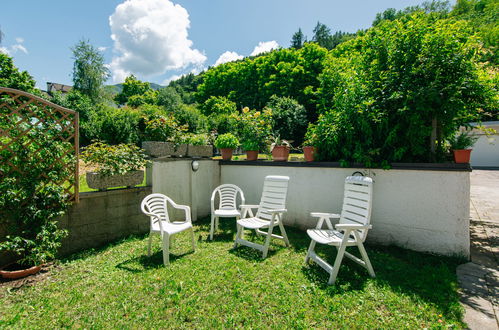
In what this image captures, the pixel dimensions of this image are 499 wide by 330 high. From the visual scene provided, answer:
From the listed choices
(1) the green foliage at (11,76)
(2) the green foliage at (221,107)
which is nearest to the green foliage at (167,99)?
(2) the green foliage at (221,107)

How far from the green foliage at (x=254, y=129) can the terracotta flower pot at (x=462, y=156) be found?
138 inches

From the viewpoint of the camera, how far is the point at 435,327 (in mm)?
2012

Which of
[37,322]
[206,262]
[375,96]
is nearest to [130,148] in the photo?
[206,262]

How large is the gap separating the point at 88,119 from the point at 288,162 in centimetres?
2277

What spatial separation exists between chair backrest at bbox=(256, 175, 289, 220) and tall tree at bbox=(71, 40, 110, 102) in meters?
25.4

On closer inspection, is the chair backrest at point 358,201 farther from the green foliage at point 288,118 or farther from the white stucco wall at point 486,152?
the white stucco wall at point 486,152

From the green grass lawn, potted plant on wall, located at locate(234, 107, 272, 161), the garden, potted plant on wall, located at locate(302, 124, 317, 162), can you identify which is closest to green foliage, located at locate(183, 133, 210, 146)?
the garden

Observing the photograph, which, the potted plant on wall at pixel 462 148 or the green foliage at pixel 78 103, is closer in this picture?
the potted plant on wall at pixel 462 148

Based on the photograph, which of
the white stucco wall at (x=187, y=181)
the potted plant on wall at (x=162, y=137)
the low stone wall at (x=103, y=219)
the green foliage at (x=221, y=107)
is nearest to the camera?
the low stone wall at (x=103, y=219)

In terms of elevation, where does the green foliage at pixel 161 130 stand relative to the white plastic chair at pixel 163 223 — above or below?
above

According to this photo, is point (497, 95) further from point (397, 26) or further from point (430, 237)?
point (430, 237)

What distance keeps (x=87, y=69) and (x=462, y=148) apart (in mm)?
28240

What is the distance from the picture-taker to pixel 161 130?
4.72 metres

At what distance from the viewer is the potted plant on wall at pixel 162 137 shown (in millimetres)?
4535
